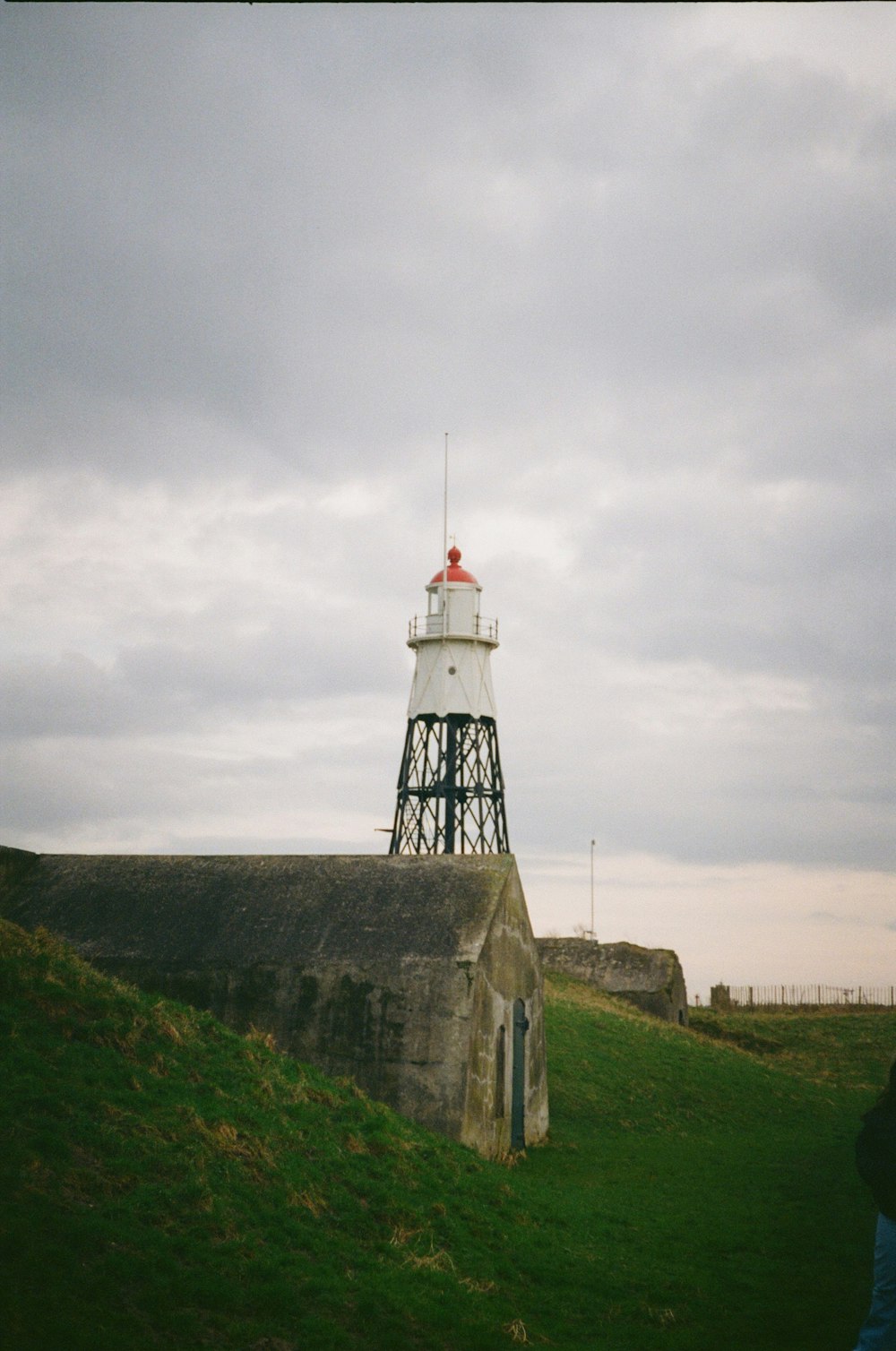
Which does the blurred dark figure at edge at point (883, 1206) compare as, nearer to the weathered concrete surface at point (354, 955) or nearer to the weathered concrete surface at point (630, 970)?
the weathered concrete surface at point (354, 955)

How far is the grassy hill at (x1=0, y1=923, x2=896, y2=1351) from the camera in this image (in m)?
10.3

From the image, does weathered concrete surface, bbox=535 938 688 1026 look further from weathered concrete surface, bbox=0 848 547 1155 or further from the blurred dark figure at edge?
the blurred dark figure at edge

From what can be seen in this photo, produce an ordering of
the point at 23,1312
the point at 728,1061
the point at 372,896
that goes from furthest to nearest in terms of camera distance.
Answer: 1. the point at 728,1061
2. the point at 372,896
3. the point at 23,1312

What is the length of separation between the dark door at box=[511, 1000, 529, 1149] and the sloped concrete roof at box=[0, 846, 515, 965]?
2.76 metres

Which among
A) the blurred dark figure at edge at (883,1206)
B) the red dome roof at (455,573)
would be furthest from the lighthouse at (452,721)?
the blurred dark figure at edge at (883,1206)

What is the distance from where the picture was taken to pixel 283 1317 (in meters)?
10.6

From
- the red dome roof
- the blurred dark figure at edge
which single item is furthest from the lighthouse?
the blurred dark figure at edge

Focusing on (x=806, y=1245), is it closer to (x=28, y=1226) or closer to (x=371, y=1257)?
(x=371, y=1257)

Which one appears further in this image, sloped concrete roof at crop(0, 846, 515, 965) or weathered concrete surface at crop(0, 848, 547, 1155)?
sloped concrete roof at crop(0, 846, 515, 965)

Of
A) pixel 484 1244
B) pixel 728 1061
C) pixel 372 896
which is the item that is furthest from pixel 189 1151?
pixel 728 1061

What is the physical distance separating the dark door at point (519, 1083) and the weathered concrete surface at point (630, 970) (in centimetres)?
2241

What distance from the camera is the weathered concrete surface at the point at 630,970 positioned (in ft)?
151

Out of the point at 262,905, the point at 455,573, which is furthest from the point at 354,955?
the point at 455,573

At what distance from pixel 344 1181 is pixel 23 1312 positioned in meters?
5.79
